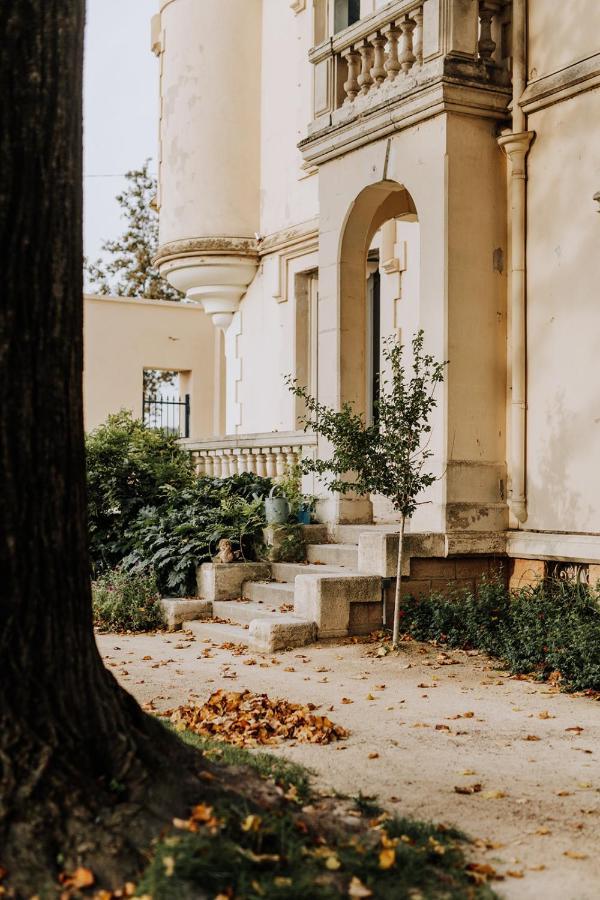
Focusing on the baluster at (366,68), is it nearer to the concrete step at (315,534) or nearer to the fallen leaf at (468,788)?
the concrete step at (315,534)

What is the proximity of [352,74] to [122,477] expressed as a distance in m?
5.30

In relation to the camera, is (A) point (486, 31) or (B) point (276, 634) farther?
(A) point (486, 31)

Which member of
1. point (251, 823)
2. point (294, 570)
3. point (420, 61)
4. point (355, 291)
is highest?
point (420, 61)

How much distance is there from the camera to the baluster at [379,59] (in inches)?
411

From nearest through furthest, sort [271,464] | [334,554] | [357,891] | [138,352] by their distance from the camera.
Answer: [357,891], [334,554], [271,464], [138,352]

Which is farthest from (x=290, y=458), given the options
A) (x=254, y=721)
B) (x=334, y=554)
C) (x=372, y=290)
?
(x=254, y=721)

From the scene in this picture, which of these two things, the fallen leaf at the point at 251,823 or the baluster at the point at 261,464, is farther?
the baluster at the point at 261,464

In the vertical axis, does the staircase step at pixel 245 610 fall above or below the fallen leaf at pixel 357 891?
above

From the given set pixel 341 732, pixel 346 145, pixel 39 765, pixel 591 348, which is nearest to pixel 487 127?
pixel 346 145

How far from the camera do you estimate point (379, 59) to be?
34.3 ft

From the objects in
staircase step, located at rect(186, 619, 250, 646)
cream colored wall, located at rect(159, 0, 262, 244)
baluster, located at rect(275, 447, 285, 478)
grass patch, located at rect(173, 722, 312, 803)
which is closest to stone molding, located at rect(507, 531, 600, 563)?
staircase step, located at rect(186, 619, 250, 646)

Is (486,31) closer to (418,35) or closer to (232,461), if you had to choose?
(418,35)

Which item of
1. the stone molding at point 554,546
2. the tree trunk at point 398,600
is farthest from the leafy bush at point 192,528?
the stone molding at point 554,546

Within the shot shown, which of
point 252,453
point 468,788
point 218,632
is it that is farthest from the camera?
point 252,453
